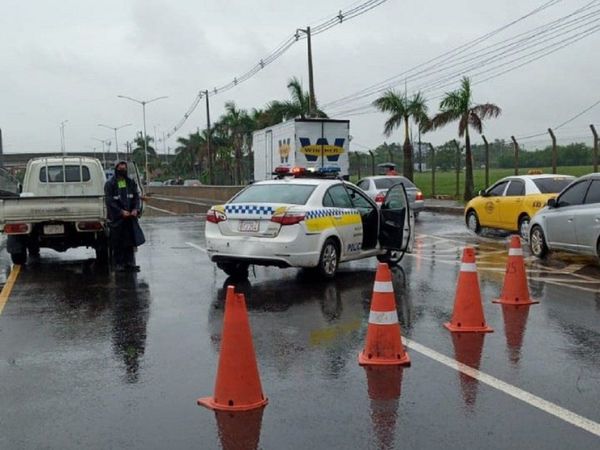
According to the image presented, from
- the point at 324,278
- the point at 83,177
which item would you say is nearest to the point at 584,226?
the point at 324,278

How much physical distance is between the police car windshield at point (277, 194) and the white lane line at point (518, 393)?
4.03m

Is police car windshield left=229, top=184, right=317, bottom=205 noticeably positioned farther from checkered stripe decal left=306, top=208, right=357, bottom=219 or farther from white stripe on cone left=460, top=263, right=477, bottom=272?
white stripe on cone left=460, top=263, right=477, bottom=272

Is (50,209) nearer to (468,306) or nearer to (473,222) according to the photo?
(468,306)

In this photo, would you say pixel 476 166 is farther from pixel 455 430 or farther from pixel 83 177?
pixel 455 430

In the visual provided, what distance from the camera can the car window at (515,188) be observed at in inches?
648

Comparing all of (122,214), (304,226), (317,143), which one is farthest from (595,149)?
(122,214)

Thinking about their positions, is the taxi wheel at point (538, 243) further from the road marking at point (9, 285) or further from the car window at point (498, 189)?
the road marking at point (9, 285)

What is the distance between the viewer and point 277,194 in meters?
10.5

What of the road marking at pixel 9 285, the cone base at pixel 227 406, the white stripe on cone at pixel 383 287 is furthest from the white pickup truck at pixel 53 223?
the cone base at pixel 227 406

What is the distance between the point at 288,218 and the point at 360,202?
206cm

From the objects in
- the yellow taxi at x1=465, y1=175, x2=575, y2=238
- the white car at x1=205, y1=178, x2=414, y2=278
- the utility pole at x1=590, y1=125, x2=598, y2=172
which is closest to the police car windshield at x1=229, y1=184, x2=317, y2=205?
the white car at x1=205, y1=178, x2=414, y2=278

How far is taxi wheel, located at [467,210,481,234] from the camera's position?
713 inches

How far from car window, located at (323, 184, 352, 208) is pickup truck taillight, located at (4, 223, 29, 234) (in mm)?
5178

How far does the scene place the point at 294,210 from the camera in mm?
9906
